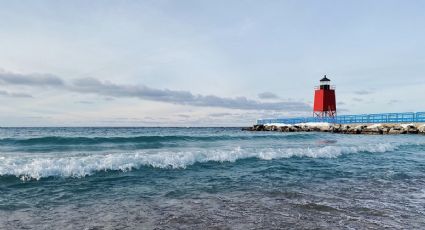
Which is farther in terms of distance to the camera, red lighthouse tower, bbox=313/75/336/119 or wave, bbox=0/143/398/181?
red lighthouse tower, bbox=313/75/336/119

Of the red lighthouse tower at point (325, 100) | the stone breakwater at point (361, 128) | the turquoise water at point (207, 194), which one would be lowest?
the turquoise water at point (207, 194)

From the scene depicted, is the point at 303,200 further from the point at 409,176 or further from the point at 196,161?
the point at 196,161

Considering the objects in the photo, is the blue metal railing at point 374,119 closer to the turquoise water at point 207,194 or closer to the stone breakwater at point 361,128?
the stone breakwater at point 361,128

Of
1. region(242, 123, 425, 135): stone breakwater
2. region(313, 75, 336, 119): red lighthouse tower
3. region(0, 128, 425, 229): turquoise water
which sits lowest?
region(0, 128, 425, 229): turquoise water

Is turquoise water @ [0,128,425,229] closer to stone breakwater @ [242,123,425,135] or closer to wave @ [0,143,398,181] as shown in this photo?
wave @ [0,143,398,181]

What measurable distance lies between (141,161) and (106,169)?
5.31ft

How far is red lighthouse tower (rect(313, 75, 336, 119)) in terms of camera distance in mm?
54250

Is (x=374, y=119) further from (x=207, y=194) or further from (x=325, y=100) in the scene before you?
(x=207, y=194)

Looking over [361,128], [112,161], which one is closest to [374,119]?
[361,128]

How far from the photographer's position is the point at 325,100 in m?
54.2

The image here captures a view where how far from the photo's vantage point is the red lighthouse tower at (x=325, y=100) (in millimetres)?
54250

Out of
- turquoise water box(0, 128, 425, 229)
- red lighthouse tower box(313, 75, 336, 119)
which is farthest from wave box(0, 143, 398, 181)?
red lighthouse tower box(313, 75, 336, 119)

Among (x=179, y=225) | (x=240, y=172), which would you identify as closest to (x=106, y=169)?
(x=240, y=172)

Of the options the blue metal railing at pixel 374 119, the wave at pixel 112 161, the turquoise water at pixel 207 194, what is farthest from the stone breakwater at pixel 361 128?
the turquoise water at pixel 207 194
